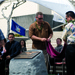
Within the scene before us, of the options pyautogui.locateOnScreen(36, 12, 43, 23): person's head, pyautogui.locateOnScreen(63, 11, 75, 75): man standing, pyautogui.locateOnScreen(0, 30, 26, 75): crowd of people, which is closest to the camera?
pyautogui.locateOnScreen(63, 11, 75, 75): man standing

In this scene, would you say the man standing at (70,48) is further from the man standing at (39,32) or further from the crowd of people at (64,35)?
the man standing at (39,32)

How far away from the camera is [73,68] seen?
11.9ft

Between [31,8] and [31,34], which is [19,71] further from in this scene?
[31,8]

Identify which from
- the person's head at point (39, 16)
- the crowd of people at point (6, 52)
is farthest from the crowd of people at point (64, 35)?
the crowd of people at point (6, 52)

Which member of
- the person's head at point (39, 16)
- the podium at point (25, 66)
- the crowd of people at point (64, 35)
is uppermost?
the person's head at point (39, 16)

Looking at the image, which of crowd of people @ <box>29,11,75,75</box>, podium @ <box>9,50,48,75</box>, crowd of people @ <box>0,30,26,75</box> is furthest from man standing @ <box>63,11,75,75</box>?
crowd of people @ <box>0,30,26,75</box>

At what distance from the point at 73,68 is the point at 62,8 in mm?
2792

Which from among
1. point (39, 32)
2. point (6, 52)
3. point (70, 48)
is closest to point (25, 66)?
point (70, 48)

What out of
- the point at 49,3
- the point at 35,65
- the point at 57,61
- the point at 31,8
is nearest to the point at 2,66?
the point at 35,65

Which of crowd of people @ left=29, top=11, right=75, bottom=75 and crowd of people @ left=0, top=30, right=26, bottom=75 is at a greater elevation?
crowd of people @ left=29, top=11, right=75, bottom=75

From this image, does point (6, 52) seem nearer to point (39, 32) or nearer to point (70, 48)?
point (39, 32)

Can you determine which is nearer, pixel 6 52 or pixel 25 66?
pixel 25 66

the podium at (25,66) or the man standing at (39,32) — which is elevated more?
the man standing at (39,32)

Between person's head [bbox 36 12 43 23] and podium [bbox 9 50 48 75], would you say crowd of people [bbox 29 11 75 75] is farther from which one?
podium [bbox 9 50 48 75]
